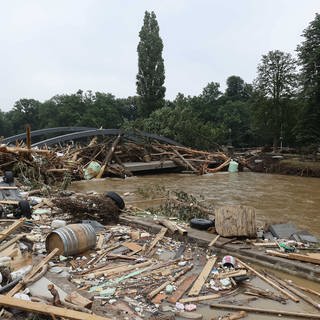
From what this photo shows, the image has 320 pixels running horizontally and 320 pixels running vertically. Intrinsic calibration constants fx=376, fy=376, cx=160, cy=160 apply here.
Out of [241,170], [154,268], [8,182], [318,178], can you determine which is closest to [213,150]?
[241,170]

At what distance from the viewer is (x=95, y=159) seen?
20594mm

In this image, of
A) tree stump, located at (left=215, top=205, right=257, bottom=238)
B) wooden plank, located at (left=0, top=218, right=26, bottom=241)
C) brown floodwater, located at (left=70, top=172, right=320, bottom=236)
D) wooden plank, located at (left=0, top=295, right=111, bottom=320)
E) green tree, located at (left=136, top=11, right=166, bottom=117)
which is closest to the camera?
wooden plank, located at (left=0, top=295, right=111, bottom=320)

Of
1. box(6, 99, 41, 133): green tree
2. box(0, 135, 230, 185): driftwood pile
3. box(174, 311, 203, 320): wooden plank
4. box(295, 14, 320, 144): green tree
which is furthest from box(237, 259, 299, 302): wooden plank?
box(6, 99, 41, 133): green tree

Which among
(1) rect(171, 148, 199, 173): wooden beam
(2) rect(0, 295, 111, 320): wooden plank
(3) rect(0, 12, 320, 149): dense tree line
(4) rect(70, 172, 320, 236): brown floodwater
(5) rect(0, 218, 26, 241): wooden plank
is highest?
(3) rect(0, 12, 320, 149): dense tree line

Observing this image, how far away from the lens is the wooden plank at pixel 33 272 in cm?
444

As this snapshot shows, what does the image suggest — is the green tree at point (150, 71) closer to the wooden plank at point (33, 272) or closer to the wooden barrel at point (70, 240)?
the wooden barrel at point (70, 240)

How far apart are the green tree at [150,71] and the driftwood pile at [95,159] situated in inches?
538

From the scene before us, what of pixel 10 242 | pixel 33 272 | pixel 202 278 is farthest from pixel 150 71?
pixel 33 272

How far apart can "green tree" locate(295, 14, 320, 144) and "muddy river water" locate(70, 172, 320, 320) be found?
690cm

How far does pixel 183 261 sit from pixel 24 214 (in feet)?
13.2

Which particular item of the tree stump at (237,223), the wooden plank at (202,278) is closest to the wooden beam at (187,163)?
the tree stump at (237,223)

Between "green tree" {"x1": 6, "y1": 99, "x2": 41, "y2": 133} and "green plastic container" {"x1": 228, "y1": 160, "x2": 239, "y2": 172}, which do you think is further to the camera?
"green tree" {"x1": 6, "y1": 99, "x2": 41, "y2": 133}

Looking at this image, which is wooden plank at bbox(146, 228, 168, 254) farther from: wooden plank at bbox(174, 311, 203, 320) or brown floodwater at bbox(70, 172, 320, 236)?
brown floodwater at bbox(70, 172, 320, 236)

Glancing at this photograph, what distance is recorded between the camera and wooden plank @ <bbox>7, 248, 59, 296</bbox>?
4441mm
